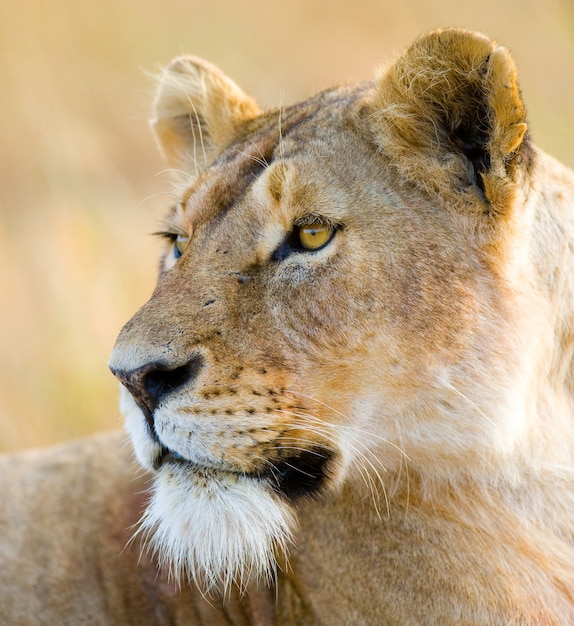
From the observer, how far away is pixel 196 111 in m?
4.29

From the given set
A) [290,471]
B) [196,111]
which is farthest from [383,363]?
[196,111]

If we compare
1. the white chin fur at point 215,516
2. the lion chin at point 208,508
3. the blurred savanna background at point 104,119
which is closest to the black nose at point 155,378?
the lion chin at point 208,508

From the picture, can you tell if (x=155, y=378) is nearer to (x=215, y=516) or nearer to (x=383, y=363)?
(x=215, y=516)

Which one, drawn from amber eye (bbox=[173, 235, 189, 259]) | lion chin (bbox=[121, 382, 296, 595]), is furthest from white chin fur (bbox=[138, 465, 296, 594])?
amber eye (bbox=[173, 235, 189, 259])

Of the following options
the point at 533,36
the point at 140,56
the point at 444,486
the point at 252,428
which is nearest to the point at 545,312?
the point at 444,486

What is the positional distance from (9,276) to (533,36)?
5222 mm

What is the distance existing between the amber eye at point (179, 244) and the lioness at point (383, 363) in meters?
0.24

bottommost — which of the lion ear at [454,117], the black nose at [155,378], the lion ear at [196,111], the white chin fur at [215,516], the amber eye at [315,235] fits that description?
the white chin fur at [215,516]

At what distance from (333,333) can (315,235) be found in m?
0.34

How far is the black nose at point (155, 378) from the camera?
9.30ft

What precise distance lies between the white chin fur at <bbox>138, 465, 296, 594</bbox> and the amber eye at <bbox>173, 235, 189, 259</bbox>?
3.36 feet

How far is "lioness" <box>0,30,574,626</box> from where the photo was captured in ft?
9.68

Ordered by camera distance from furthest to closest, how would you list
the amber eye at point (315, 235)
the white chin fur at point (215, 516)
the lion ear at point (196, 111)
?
the lion ear at point (196, 111) < the amber eye at point (315, 235) < the white chin fur at point (215, 516)

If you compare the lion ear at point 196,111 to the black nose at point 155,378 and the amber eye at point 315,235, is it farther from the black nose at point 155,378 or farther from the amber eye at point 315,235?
the black nose at point 155,378
